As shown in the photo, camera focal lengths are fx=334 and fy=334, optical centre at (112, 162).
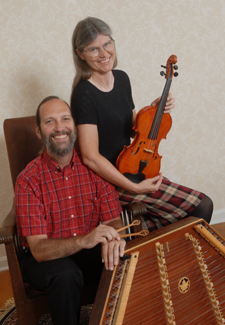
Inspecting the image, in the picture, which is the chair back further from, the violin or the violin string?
the violin string

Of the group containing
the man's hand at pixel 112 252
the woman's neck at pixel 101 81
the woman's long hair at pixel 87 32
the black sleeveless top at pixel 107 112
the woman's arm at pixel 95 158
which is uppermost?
the woman's long hair at pixel 87 32

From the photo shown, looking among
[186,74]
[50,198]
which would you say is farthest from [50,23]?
[50,198]

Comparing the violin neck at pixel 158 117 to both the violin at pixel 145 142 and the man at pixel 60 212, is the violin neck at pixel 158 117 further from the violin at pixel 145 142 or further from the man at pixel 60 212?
the man at pixel 60 212

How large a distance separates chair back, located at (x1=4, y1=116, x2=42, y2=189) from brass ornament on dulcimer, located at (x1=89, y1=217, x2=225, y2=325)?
999 mm

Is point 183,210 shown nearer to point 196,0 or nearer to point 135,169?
point 135,169

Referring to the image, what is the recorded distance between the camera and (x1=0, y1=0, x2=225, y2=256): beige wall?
86.9 inches

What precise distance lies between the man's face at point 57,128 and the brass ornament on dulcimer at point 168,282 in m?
0.67

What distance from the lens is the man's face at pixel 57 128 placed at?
5.35 feet

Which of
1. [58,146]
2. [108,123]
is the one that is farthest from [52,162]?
[108,123]

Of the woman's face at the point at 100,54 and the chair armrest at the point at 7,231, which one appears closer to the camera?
the chair armrest at the point at 7,231

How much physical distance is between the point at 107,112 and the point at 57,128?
10.6 inches

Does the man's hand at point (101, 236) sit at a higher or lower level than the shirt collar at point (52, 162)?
A: lower

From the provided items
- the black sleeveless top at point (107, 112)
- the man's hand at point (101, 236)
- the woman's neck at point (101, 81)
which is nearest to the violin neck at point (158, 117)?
the black sleeveless top at point (107, 112)

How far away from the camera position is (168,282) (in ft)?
3.34
